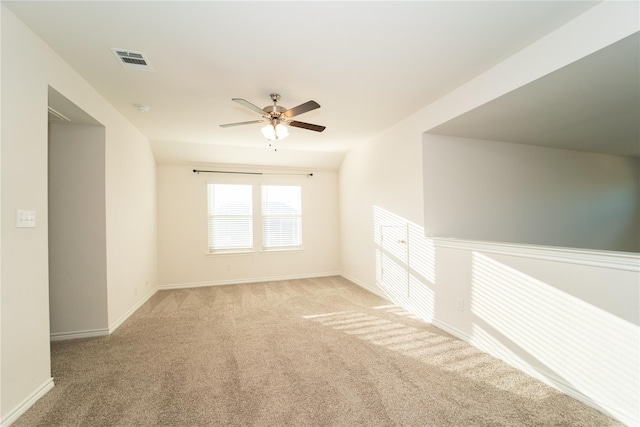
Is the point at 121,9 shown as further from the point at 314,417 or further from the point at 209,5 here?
the point at 314,417

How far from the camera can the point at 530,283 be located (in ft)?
7.52

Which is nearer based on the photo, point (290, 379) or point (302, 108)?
point (290, 379)

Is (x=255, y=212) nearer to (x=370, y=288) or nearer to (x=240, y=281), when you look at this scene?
(x=240, y=281)

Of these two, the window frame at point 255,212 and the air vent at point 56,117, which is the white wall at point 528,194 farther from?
the air vent at point 56,117

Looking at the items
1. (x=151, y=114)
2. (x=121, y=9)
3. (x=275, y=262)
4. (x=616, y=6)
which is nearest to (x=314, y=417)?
(x=121, y=9)

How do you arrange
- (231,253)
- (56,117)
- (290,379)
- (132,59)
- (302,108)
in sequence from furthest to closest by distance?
(231,253) → (56,117) → (302,108) → (132,59) → (290,379)

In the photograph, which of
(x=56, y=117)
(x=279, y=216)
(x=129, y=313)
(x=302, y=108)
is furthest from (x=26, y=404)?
(x=279, y=216)

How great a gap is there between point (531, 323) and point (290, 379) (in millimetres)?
2036

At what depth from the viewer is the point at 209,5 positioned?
5.69 feet

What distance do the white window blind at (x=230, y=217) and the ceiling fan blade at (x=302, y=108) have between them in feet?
10.9

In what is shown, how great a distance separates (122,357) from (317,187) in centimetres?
446

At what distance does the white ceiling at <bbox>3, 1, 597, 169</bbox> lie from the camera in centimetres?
179

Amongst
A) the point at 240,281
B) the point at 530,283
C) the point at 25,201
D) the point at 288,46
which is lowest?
the point at 240,281

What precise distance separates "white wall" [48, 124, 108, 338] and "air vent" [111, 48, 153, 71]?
1.12m
